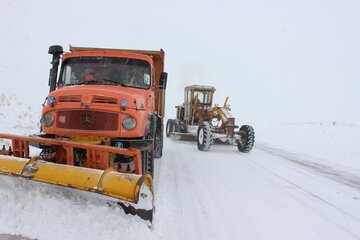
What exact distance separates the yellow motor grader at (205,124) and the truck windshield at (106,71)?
4.89 m

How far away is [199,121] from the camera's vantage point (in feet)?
46.5

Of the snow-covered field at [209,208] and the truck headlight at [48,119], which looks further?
the truck headlight at [48,119]

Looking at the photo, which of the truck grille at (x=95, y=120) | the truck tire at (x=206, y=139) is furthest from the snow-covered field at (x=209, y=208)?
the truck tire at (x=206, y=139)

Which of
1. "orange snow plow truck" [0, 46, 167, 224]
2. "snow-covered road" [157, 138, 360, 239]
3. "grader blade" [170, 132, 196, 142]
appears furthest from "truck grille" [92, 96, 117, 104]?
"grader blade" [170, 132, 196, 142]

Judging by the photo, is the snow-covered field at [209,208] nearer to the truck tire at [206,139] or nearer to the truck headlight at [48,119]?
the truck headlight at [48,119]

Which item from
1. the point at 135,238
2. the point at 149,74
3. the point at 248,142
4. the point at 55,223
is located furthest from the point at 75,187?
the point at 248,142

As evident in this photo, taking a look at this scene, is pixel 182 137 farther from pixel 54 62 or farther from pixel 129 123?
pixel 129 123

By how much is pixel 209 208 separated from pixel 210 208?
0.01 meters

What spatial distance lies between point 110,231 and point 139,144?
64.8 inches

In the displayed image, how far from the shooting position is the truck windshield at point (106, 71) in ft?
19.3

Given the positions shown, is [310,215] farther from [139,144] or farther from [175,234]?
[139,144]

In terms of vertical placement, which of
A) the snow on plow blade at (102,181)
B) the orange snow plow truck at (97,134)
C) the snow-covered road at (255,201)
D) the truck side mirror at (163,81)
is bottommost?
the snow-covered road at (255,201)

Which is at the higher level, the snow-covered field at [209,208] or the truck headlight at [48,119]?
the truck headlight at [48,119]

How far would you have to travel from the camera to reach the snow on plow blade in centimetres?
326
